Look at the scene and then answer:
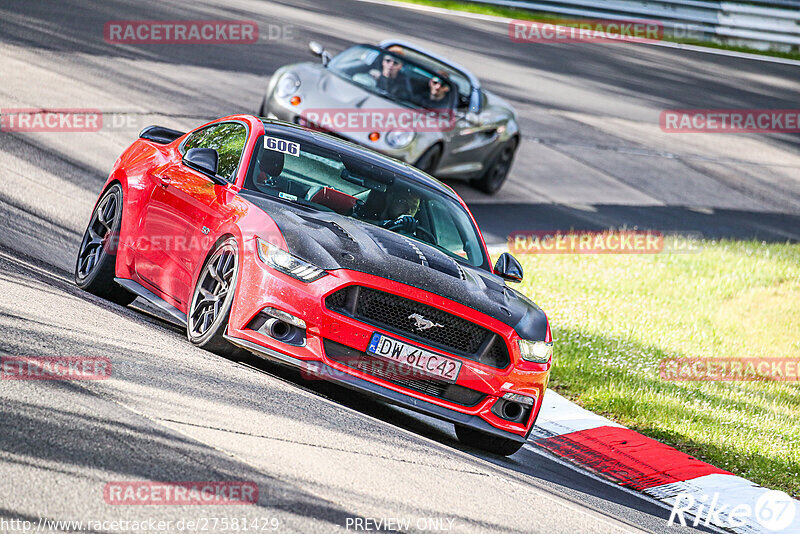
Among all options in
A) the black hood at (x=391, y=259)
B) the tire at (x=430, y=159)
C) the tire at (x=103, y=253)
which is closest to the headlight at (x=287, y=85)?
the tire at (x=430, y=159)

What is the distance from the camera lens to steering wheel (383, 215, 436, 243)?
298 inches

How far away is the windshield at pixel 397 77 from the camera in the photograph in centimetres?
1453

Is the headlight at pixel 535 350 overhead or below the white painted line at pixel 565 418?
overhead

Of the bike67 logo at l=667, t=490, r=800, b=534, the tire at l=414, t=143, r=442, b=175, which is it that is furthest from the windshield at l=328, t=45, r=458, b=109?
the bike67 logo at l=667, t=490, r=800, b=534

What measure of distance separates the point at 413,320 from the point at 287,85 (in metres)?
8.01

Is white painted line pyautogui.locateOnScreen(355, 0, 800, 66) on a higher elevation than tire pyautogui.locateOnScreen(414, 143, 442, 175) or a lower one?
higher

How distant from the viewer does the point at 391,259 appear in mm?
6574

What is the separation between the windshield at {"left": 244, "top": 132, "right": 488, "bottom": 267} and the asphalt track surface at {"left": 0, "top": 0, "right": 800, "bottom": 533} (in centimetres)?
113

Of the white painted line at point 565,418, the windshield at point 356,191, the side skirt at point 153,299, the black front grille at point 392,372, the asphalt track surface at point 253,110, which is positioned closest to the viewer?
the asphalt track surface at point 253,110

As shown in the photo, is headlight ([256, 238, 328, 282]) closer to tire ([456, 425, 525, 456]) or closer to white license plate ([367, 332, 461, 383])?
white license plate ([367, 332, 461, 383])

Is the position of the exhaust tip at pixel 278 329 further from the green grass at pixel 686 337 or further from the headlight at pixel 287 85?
the headlight at pixel 287 85

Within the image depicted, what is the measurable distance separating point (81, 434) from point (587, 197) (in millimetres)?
13284

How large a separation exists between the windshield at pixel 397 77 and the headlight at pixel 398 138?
0.83 m

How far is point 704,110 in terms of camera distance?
2544 centimetres
